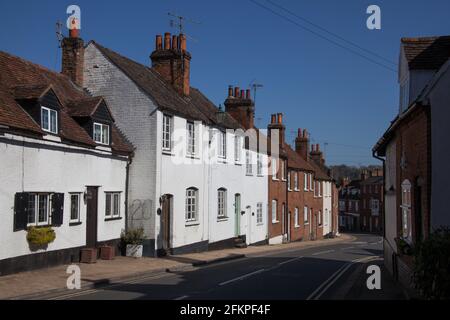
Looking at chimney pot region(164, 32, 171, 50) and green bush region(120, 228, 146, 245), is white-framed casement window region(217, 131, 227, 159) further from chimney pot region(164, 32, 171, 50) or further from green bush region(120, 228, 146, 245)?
green bush region(120, 228, 146, 245)

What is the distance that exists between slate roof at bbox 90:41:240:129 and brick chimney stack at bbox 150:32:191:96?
44cm

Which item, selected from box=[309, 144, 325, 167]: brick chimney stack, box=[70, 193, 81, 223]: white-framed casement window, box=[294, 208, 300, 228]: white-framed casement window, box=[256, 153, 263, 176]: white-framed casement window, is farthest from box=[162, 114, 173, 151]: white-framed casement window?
box=[309, 144, 325, 167]: brick chimney stack

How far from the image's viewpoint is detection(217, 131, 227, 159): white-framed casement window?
2920 cm

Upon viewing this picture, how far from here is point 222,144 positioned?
29.7 meters

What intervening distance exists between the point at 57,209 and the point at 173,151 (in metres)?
7.56

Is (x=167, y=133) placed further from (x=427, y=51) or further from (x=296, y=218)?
(x=296, y=218)

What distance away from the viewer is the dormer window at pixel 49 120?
Result: 17.0m

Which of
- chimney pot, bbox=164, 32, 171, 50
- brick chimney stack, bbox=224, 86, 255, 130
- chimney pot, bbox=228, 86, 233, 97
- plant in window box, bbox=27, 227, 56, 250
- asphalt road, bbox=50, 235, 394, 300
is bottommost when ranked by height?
asphalt road, bbox=50, 235, 394, 300

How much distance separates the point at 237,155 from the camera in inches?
1257

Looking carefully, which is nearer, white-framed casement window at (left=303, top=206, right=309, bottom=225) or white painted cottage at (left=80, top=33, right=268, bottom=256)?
white painted cottage at (left=80, top=33, right=268, bottom=256)

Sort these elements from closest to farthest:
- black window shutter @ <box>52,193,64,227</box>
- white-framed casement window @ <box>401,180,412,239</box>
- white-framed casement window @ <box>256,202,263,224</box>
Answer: white-framed casement window @ <box>401,180,412,239</box> < black window shutter @ <box>52,193,64,227</box> < white-framed casement window @ <box>256,202,263,224</box>

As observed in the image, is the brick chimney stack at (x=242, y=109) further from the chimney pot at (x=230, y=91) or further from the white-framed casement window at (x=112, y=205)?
the white-framed casement window at (x=112, y=205)

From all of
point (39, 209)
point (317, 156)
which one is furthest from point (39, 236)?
point (317, 156)

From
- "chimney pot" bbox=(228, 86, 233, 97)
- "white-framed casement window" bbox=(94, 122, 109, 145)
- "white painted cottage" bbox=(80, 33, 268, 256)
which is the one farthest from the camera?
"chimney pot" bbox=(228, 86, 233, 97)
